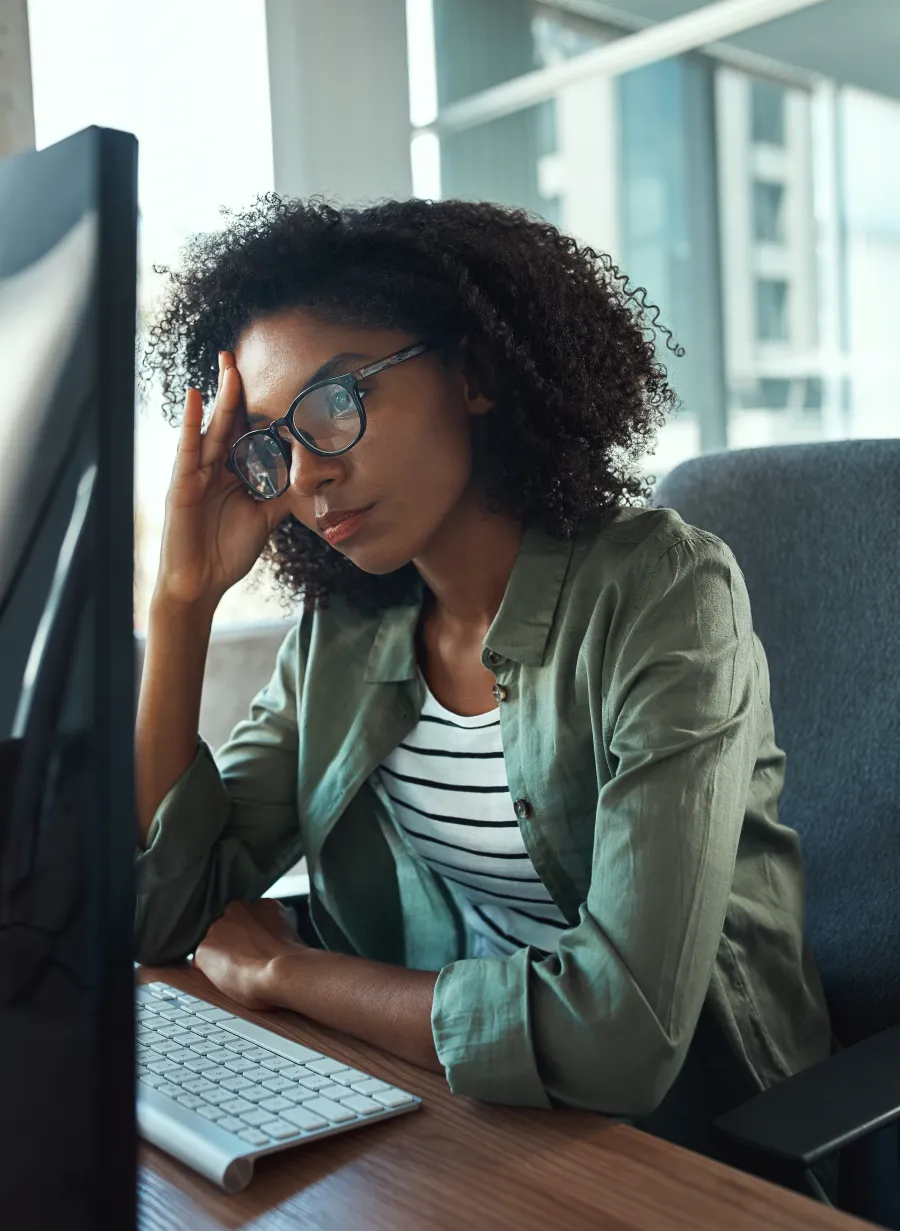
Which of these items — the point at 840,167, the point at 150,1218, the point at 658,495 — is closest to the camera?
the point at 150,1218

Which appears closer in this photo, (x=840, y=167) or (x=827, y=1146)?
(x=827, y=1146)

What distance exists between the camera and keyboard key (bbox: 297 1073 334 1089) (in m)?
0.73

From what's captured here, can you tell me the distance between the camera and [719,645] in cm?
92

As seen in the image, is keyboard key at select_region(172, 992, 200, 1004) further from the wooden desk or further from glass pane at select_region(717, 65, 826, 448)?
glass pane at select_region(717, 65, 826, 448)

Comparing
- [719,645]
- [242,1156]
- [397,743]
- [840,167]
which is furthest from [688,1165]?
[840,167]

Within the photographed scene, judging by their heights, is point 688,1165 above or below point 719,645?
below

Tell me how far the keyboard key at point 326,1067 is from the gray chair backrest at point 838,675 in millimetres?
548

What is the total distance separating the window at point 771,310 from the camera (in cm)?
278

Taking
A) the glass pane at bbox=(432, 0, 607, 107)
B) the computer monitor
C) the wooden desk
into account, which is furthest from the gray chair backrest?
the glass pane at bbox=(432, 0, 607, 107)

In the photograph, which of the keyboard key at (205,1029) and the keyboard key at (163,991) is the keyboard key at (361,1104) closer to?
the keyboard key at (205,1029)

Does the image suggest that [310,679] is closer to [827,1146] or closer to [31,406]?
[827,1146]

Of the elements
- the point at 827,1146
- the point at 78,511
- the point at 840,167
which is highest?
the point at 840,167

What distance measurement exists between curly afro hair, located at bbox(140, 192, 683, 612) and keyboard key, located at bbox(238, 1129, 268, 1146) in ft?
1.95

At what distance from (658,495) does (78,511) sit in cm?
101
